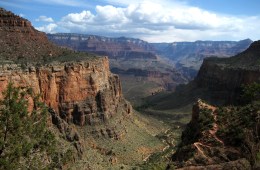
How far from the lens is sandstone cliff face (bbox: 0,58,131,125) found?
182ft

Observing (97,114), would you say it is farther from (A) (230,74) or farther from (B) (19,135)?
(A) (230,74)

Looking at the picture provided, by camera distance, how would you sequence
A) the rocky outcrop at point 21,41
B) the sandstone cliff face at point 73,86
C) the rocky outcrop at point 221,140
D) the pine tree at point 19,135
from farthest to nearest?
the rocky outcrop at point 21,41 → the sandstone cliff face at point 73,86 → the rocky outcrop at point 221,140 → the pine tree at point 19,135

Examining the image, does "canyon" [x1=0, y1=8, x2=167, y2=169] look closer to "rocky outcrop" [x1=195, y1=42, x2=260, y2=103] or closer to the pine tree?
the pine tree

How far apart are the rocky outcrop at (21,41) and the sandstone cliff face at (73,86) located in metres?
5.99

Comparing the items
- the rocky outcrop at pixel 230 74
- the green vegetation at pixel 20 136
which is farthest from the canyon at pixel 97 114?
the green vegetation at pixel 20 136

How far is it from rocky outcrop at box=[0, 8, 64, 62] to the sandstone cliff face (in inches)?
236

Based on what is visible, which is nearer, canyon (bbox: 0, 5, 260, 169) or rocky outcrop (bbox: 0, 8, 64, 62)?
canyon (bbox: 0, 5, 260, 169)

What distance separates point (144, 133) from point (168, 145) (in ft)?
17.9

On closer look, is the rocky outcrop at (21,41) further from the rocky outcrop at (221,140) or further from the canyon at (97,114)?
the rocky outcrop at (221,140)

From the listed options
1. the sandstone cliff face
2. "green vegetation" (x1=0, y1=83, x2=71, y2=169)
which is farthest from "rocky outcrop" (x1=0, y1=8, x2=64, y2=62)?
"green vegetation" (x1=0, y1=83, x2=71, y2=169)

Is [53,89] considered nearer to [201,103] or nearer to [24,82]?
[24,82]

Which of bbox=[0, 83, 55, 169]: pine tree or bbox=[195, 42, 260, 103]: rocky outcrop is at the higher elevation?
bbox=[0, 83, 55, 169]: pine tree

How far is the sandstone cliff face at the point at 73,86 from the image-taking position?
182 ft

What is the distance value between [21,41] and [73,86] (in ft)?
43.3
